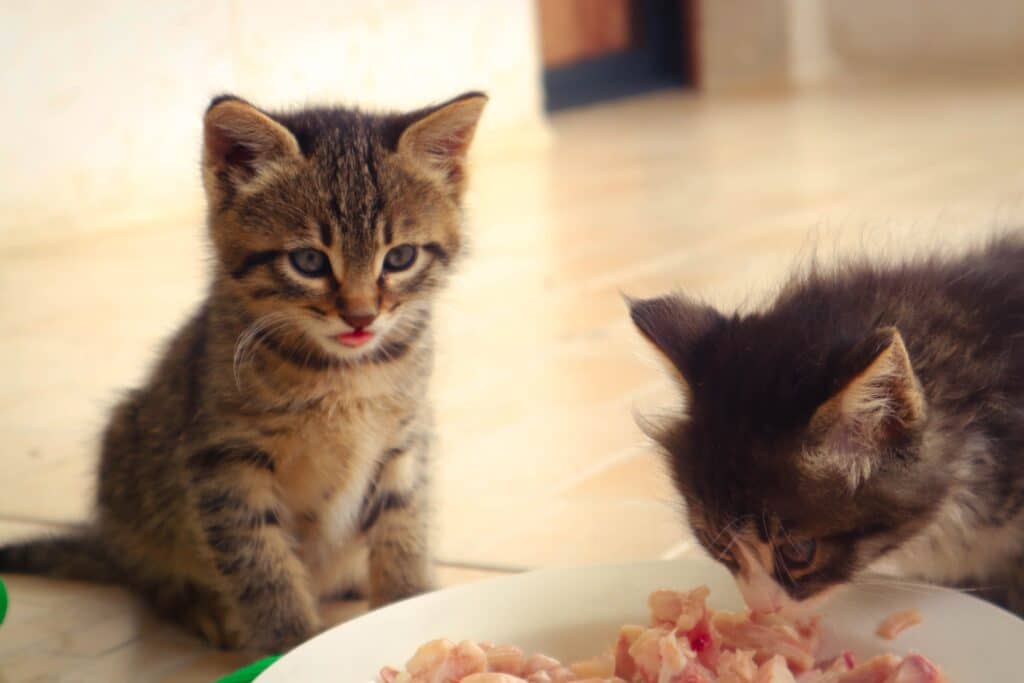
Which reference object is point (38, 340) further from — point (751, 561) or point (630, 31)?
point (630, 31)

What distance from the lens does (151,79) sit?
5594 millimetres

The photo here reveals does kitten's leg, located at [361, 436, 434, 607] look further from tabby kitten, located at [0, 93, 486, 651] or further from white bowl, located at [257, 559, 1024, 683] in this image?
white bowl, located at [257, 559, 1024, 683]

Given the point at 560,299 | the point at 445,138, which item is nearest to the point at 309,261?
the point at 445,138

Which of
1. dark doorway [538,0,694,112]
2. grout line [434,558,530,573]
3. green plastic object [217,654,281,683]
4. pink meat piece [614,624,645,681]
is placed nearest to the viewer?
pink meat piece [614,624,645,681]

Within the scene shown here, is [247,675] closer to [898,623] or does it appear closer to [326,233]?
[326,233]

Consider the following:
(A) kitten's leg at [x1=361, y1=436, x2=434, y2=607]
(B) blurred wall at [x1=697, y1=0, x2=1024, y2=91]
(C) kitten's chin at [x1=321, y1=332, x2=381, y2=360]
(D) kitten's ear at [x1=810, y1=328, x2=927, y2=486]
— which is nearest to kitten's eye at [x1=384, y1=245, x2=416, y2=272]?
(C) kitten's chin at [x1=321, y1=332, x2=381, y2=360]

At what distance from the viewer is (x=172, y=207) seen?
575 cm

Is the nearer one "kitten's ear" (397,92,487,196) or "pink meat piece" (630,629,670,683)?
"pink meat piece" (630,629,670,683)

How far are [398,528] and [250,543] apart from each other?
0.82ft

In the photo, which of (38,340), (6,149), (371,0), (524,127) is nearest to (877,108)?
(524,127)

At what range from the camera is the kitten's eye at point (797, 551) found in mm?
1633

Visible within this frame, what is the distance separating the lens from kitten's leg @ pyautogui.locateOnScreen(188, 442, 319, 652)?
2043 mm

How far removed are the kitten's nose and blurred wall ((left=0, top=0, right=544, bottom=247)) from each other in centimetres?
278

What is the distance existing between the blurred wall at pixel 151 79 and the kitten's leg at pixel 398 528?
2.69 m
